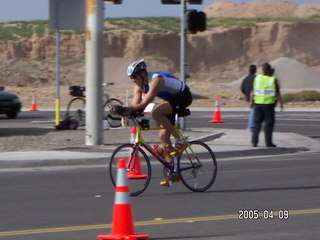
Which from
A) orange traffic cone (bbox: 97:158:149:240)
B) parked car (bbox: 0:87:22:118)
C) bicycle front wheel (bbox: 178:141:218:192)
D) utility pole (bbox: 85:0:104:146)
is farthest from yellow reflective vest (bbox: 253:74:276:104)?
parked car (bbox: 0:87:22:118)

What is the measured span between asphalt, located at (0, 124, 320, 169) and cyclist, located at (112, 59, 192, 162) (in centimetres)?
458

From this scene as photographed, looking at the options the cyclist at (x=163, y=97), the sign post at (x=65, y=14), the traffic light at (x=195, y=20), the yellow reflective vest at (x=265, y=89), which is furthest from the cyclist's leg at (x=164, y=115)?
the sign post at (x=65, y=14)

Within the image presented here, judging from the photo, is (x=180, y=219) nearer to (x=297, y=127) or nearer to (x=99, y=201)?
(x=99, y=201)

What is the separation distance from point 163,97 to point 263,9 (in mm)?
127510

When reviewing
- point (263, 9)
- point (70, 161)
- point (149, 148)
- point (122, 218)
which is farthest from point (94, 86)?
point (263, 9)

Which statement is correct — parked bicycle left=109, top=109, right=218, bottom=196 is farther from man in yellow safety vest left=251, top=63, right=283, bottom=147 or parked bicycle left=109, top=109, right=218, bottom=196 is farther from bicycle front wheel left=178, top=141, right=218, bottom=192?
man in yellow safety vest left=251, top=63, right=283, bottom=147

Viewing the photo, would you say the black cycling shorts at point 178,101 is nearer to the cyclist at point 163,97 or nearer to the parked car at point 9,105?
the cyclist at point 163,97

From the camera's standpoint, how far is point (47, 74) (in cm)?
7050

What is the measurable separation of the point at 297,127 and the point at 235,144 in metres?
7.68

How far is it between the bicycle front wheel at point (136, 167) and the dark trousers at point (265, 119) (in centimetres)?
681

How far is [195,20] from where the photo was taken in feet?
65.7

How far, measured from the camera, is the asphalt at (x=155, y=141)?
15852 mm

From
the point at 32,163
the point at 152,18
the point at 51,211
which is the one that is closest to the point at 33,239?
the point at 51,211

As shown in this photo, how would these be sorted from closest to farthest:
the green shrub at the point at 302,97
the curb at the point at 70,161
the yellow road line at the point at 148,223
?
the yellow road line at the point at 148,223 < the curb at the point at 70,161 < the green shrub at the point at 302,97
